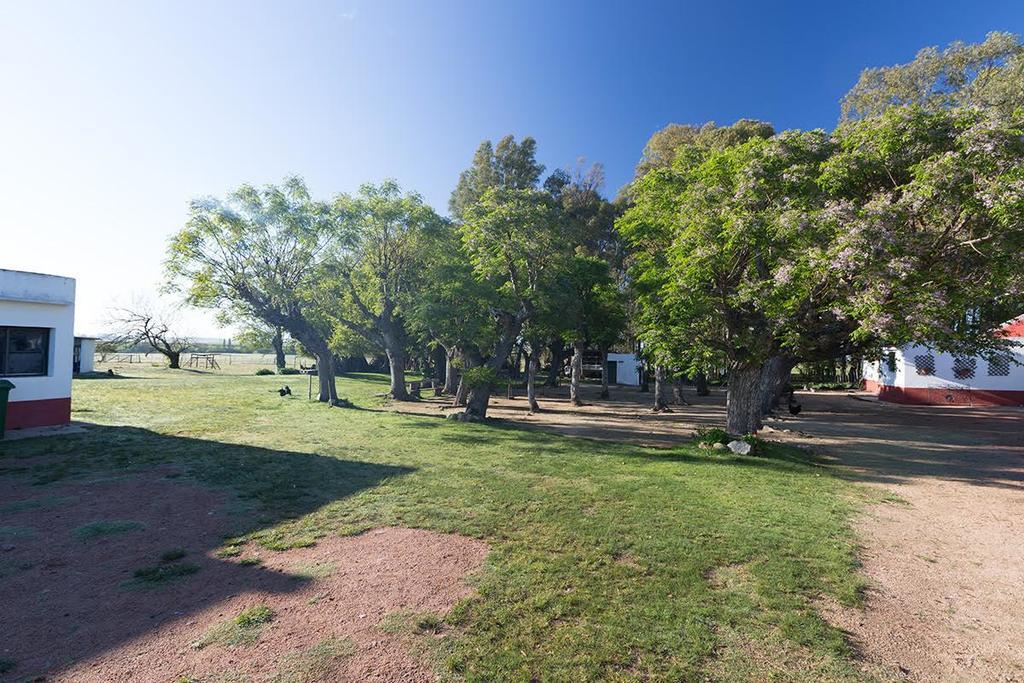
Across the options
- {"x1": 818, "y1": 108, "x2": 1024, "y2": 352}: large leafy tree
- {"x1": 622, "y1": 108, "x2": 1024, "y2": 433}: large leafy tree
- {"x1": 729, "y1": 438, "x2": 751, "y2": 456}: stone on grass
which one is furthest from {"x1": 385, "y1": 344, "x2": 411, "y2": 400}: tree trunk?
{"x1": 818, "y1": 108, "x2": 1024, "y2": 352}: large leafy tree

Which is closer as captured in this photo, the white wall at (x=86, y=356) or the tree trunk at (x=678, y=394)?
the tree trunk at (x=678, y=394)

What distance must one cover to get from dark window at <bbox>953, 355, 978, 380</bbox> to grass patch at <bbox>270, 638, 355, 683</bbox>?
34.3 metres

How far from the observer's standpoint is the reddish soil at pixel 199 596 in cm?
333

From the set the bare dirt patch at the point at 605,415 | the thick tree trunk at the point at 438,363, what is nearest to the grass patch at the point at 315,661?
the bare dirt patch at the point at 605,415

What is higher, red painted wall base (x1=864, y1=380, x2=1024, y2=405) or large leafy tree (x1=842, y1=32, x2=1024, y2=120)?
large leafy tree (x1=842, y1=32, x2=1024, y2=120)

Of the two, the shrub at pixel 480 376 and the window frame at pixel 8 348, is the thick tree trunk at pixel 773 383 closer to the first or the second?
the shrub at pixel 480 376

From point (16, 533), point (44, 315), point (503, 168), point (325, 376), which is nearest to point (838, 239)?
point (16, 533)

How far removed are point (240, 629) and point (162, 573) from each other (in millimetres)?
1566

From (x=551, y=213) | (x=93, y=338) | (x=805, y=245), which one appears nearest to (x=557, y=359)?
→ (x=551, y=213)

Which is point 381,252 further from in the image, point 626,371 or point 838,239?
point 626,371

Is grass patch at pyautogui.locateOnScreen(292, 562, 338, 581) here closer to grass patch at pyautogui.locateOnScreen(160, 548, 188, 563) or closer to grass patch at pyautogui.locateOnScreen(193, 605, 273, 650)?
grass patch at pyautogui.locateOnScreen(193, 605, 273, 650)

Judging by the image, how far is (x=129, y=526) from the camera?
5891 millimetres

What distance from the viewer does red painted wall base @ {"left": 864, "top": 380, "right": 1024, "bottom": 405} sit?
2639cm

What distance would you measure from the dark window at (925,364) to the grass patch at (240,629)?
35413mm
